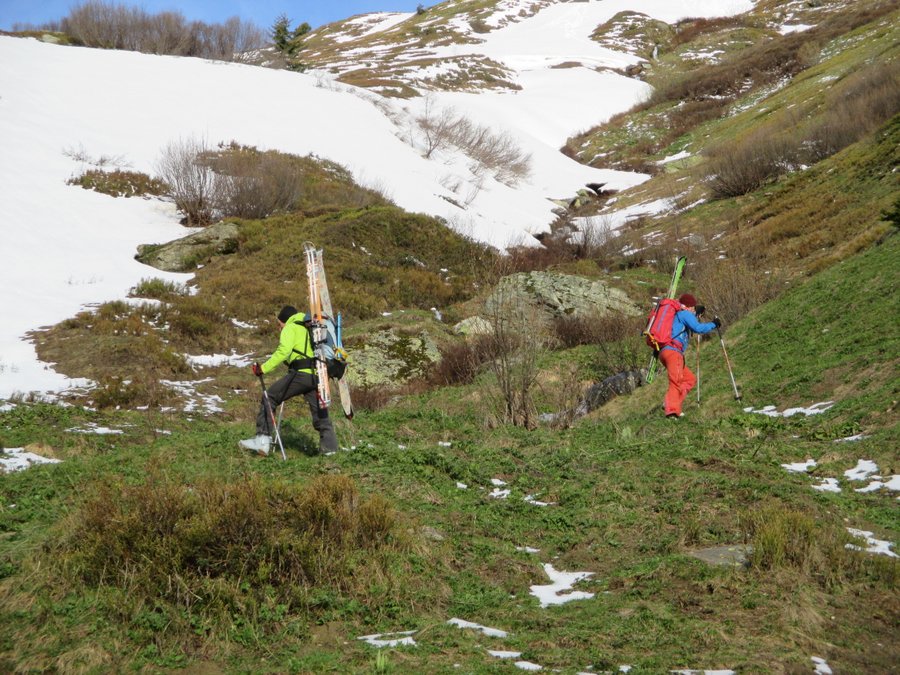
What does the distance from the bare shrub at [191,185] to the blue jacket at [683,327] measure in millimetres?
22501

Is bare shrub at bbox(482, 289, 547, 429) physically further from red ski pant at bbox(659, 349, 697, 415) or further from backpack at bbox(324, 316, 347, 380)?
backpack at bbox(324, 316, 347, 380)

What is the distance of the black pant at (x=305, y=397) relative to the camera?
8.36 m

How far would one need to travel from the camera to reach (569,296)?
2061 centimetres

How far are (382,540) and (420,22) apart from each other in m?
104

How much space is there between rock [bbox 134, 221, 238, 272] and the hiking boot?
1713 cm

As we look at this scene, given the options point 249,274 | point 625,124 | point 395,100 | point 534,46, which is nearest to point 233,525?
point 249,274

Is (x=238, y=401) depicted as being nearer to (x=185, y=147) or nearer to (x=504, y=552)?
(x=504, y=552)

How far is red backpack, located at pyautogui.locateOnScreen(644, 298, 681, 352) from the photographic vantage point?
10406 mm

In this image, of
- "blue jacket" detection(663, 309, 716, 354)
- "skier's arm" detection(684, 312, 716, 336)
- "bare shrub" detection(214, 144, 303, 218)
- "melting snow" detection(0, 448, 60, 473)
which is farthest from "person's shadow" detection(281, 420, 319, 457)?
"bare shrub" detection(214, 144, 303, 218)

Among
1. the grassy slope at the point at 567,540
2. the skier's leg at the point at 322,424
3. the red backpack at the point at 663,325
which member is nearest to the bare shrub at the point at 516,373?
the grassy slope at the point at 567,540

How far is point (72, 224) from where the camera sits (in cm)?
2472

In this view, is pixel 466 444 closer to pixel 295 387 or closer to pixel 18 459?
pixel 295 387

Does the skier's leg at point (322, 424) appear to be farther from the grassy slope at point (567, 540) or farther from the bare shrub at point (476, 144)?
the bare shrub at point (476, 144)

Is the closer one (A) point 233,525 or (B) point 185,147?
(A) point 233,525
